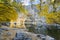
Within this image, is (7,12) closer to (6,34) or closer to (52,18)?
(6,34)

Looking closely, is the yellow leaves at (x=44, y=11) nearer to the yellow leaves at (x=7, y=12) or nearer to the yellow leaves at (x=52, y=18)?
the yellow leaves at (x=52, y=18)

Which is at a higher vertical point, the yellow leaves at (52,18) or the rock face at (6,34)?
the yellow leaves at (52,18)

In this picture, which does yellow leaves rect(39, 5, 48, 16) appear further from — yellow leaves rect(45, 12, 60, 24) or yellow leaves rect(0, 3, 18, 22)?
yellow leaves rect(0, 3, 18, 22)

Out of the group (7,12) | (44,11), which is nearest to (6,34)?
(7,12)

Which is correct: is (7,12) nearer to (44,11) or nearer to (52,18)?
(44,11)

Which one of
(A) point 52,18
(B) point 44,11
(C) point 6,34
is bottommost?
(C) point 6,34

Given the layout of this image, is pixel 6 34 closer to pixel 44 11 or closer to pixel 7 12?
pixel 7 12

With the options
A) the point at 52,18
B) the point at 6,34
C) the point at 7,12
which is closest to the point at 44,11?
the point at 52,18

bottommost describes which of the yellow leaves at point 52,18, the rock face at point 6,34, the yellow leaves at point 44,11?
the rock face at point 6,34

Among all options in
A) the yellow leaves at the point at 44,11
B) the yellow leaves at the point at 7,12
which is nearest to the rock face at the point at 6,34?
the yellow leaves at the point at 7,12

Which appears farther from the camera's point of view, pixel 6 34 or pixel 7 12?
pixel 7 12

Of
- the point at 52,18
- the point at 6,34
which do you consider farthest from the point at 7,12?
the point at 52,18

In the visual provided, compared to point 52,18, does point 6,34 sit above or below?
below

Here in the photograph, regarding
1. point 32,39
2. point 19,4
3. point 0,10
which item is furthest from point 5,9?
point 32,39
